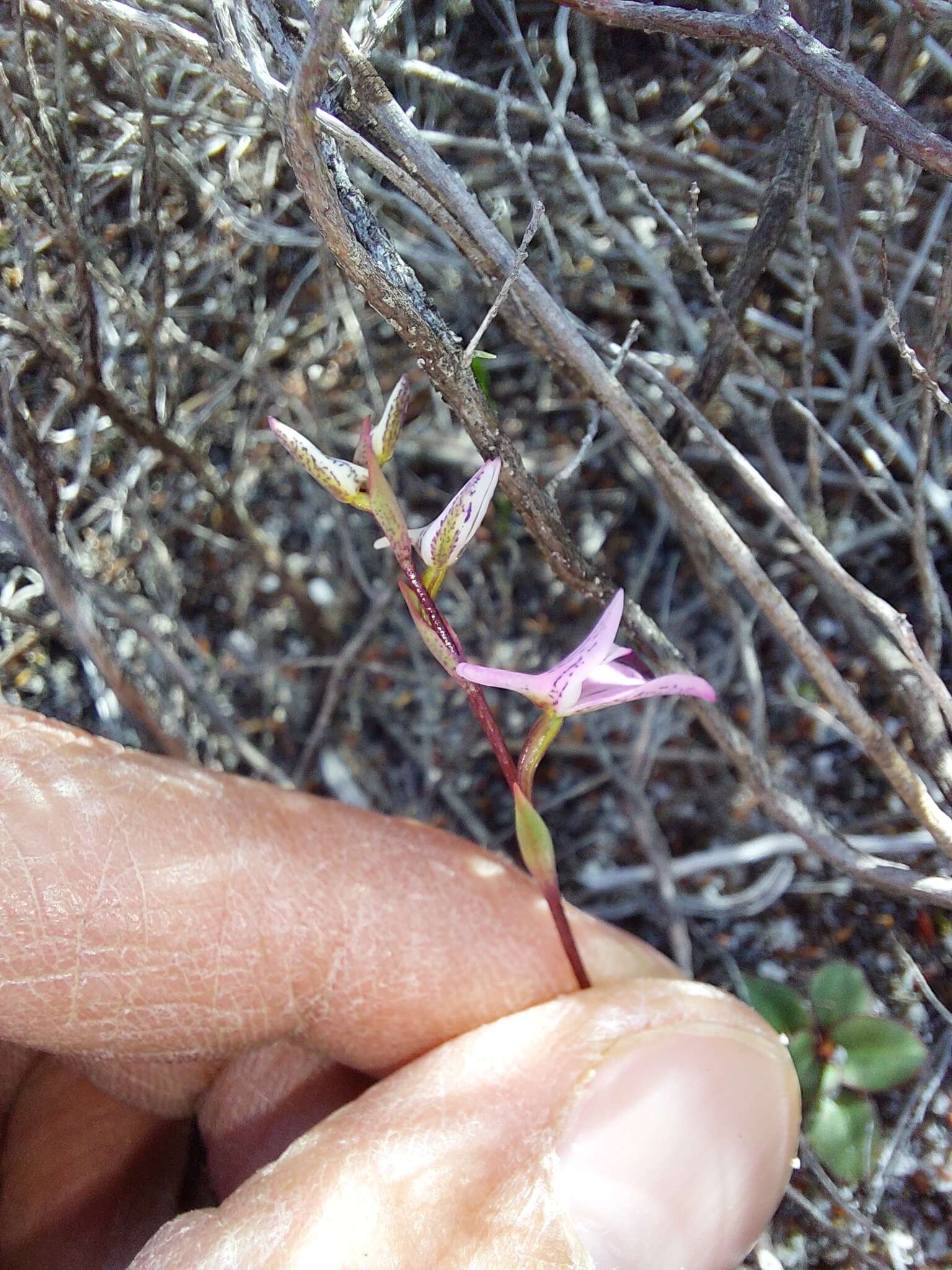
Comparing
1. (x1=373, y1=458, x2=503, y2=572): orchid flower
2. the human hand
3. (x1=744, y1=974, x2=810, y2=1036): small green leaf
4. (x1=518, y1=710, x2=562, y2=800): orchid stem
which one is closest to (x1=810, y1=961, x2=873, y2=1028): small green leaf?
(x1=744, y1=974, x2=810, y2=1036): small green leaf

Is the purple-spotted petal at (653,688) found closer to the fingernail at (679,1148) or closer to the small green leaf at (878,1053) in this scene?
the fingernail at (679,1148)

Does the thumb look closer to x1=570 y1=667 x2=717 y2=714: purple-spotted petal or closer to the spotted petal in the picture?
x1=570 y1=667 x2=717 y2=714: purple-spotted petal

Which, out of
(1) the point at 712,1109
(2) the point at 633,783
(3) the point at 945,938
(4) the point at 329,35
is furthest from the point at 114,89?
(3) the point at 945,938

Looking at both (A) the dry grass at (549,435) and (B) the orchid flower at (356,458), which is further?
(A) the dry grass at (549,435)

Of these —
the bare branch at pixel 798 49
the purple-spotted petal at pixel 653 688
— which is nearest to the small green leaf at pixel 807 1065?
the purple-spotted petal at pixel 653 688

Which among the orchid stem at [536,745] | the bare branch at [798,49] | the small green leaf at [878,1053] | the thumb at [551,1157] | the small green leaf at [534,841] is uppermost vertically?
the bare branch at [798,49]

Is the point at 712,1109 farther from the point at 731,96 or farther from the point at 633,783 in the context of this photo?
the point at 731,96

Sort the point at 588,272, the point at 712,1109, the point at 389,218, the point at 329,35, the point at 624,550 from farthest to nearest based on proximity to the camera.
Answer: the point at 624,550
the point at 588,272
the point at 389,218
the point at 712,1109
the point at 329,35
